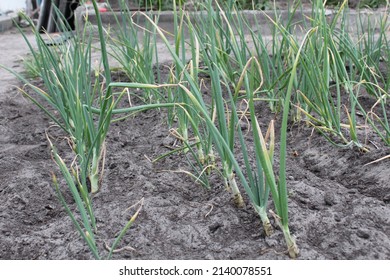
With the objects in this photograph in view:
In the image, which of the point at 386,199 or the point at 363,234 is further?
the point at 386,199

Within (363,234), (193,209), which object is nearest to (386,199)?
(363,234)

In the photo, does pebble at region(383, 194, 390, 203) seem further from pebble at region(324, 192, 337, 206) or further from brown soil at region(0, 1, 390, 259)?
pebble at region(324, 192, 337, 206)

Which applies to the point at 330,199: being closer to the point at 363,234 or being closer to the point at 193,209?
the point at 363,234

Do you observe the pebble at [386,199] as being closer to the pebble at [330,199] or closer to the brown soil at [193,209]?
the brown soil at [193,209]

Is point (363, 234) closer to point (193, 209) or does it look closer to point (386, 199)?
point (386, 199)

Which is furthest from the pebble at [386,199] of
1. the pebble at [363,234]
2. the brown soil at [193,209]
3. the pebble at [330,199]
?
the pebble at [363,234]

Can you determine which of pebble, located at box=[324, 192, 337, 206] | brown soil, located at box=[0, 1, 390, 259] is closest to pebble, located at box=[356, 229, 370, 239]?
brown soil, located at box=[0, 1, 390, 259]

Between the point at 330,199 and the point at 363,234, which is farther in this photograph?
the point at 330,199

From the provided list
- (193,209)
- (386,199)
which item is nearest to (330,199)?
(386,199)

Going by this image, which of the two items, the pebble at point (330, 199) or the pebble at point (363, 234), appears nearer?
the pebble at point (363, 234)

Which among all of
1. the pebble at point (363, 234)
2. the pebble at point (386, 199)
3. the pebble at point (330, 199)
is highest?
the pebble at point (363, 234)

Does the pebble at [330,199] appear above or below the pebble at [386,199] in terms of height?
above
